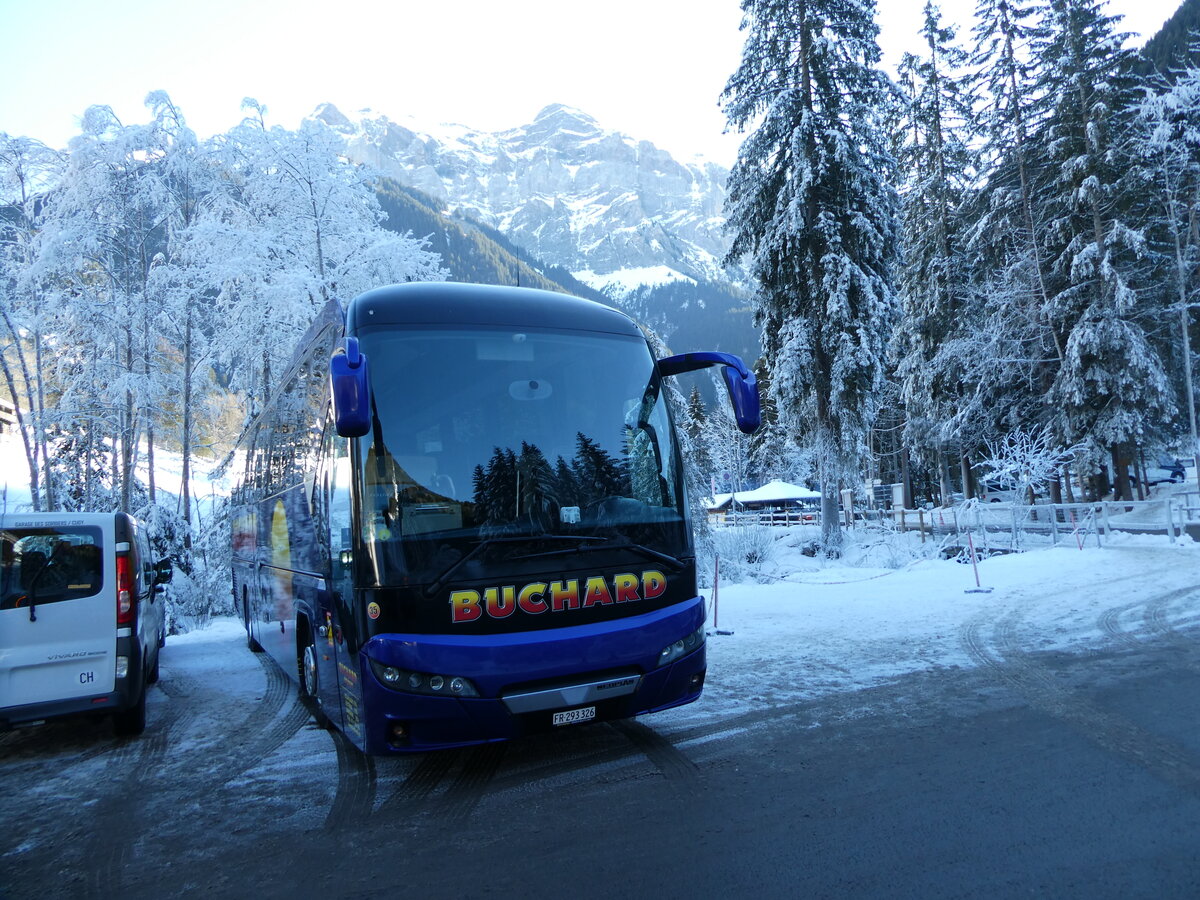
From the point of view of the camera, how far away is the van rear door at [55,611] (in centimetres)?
567

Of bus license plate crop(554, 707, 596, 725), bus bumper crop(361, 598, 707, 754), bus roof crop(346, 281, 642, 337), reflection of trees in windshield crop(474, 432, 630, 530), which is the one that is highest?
bus roof crop(346, 281, 642, 337)

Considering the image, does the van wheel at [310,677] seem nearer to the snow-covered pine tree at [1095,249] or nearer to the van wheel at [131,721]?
the van wheel at [131,721]

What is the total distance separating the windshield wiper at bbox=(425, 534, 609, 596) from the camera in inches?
174

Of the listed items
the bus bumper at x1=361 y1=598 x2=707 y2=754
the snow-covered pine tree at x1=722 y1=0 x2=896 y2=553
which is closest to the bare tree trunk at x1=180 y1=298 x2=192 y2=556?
the snow-covered pine tree at x1=722 y1=0 x2=896 y2=553

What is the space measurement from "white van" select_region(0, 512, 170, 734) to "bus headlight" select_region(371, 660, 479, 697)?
9.87 feet

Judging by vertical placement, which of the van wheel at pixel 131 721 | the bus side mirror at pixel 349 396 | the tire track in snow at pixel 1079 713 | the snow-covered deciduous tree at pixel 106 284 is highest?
the snow-covered deciduous tree at pixel 106 284

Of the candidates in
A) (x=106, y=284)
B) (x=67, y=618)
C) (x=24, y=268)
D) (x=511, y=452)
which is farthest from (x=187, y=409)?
(x=511, y=452)

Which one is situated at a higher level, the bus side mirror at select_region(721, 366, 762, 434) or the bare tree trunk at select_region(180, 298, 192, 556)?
the bare tree trunk at select_region(180, 298, 192, 556)

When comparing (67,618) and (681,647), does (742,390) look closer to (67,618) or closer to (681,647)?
(681,647)

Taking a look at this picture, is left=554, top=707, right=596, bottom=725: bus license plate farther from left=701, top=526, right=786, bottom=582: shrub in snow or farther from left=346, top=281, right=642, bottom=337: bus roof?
left=701, top=526, right=786, bottom=582: shrub in snow

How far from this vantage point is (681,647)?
5168mm

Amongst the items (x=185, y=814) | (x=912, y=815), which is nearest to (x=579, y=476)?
(x=912, y=815)

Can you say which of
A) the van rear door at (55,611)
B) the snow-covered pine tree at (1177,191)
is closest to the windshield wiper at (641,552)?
the van rear door at (55,611)

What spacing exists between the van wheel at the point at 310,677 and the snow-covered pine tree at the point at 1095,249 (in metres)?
25.4
